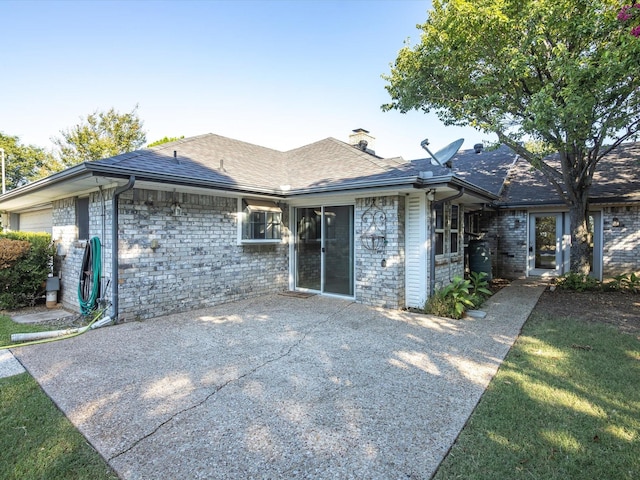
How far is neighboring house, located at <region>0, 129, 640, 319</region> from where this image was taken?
573 cm

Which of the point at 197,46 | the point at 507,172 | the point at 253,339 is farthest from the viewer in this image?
the point at 507,172

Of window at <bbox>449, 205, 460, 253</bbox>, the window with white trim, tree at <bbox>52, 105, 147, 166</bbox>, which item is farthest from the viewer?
tree at <bbox>52, 105, 147, 166</bbox>

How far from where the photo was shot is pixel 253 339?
4875mm

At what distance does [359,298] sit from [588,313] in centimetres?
449

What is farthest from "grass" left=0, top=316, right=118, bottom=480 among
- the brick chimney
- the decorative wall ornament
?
the brick chimney

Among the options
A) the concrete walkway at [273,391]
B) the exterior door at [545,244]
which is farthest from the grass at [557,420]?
the exterior door at [545,244]

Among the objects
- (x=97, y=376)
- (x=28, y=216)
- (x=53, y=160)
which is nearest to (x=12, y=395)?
(x=97, y=376)

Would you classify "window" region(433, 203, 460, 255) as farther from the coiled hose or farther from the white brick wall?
the coiled hose

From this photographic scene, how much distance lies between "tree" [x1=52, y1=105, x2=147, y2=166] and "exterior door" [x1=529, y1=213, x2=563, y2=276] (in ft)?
80.3

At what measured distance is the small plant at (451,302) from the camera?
20.3ft

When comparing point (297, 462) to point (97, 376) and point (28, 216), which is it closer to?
point (97, 376)

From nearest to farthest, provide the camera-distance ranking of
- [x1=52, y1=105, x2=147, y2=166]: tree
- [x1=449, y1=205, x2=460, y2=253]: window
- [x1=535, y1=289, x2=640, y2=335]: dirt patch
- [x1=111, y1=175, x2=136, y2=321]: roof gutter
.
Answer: [x1=111, y1=175, x2=136, y2=321]: roof gutter → [x1=535, y1=289, x2=640, y2=335]: dirt patch → [x1=449, y1=205, x2=460, y2=253]: window → [x1=52, y1=105, x2=147, y2=166]: tree

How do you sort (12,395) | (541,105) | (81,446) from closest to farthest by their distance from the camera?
(81,446) < (12,395) < (541,105)

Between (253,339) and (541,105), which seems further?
(541,105)
